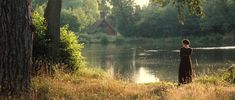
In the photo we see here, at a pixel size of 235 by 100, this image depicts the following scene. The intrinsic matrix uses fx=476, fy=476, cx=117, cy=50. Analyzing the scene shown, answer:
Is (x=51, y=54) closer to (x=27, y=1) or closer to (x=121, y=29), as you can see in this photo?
(x=27, y=1)

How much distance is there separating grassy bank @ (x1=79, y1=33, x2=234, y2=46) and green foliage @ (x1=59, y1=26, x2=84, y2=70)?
53894mm

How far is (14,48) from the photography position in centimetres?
892

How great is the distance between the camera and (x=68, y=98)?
9234 millimetres

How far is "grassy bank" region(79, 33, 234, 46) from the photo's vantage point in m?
72.7

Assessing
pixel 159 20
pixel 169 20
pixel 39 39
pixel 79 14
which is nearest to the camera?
pixel 39 39

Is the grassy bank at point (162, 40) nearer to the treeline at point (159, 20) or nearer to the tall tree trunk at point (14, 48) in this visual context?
the treeline at point (159, 20)

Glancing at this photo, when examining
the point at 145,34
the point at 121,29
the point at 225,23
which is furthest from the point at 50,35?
the point at 121,29

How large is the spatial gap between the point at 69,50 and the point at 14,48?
23.3 feet

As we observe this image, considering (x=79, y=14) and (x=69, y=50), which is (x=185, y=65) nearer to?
(x=69, y=50)

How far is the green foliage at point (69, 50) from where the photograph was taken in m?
15.9

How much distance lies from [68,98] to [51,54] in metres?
5.94

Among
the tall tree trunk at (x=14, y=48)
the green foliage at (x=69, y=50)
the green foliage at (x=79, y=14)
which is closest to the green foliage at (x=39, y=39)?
the green foliage at (x=69, y=50)

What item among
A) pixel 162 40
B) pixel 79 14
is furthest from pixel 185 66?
pixel 79 14

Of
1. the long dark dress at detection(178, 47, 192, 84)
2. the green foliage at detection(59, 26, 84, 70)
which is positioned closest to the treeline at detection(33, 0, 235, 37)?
the green foliage at detection(59, 26, 84, 70)
